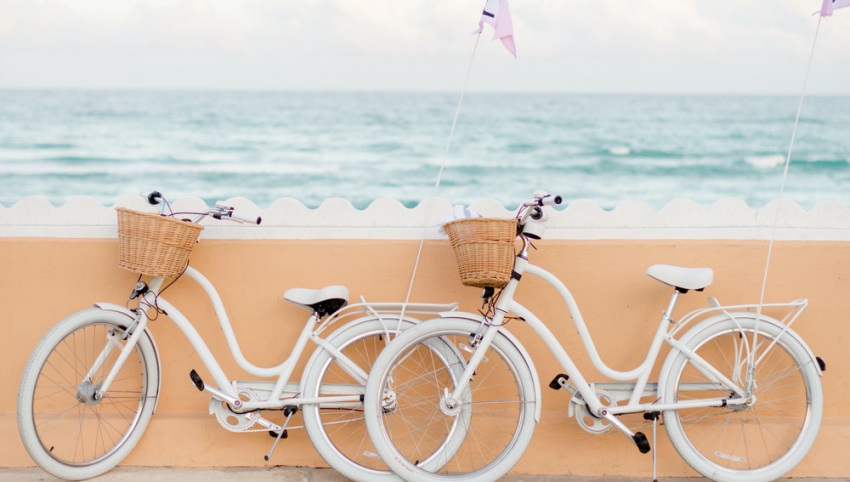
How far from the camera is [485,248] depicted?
3.28 metres

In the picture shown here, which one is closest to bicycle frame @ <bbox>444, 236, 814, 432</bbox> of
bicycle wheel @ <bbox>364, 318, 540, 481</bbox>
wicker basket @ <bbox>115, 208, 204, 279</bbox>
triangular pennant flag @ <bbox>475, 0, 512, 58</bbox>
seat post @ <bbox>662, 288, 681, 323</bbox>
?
seat post @ <bbox>662, 288, 681, 323</bbox>

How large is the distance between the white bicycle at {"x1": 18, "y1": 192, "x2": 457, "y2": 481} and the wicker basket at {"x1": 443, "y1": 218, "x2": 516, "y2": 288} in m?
0.47

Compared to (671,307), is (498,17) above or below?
above

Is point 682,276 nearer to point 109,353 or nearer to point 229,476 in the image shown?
point 229,476

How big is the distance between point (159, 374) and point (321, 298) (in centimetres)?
91

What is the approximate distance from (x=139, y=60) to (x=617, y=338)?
26.1 metres

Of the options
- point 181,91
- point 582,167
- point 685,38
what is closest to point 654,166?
point 582,167

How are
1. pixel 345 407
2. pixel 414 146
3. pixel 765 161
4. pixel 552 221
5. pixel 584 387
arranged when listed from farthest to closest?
pixel 414 146 < pixel 765 161 < pixel 552 221 < pixel 345 407 < pixel 584 387

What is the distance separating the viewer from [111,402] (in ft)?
13.0

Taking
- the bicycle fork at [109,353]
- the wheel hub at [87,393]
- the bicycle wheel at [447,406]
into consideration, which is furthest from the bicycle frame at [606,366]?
the wheel hub at [87,393]

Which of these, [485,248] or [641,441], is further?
[641,441]

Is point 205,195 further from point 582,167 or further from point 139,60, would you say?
point 582,167

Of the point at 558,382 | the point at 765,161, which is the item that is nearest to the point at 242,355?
the point at 558,382

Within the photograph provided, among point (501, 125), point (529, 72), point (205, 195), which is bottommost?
point (205, 195)
